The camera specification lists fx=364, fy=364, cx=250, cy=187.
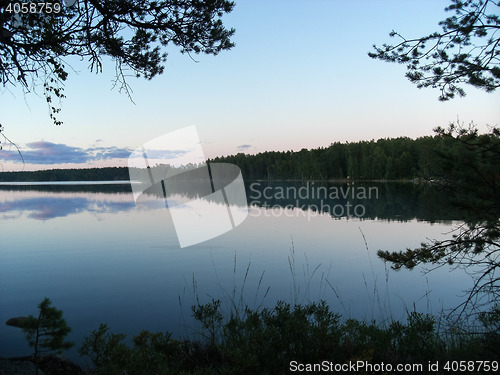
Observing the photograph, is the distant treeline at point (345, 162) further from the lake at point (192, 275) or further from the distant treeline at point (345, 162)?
the lake at point (192, 275)

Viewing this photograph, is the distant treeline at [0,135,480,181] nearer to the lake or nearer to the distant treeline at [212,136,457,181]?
the distant treeline at [212,136,457,181]

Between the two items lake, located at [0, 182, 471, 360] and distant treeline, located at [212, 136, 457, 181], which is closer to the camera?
lake, located at [0, 182, 471, 360]

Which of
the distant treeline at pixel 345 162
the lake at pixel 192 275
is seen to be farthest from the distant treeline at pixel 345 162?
the lake at pixel 192 275

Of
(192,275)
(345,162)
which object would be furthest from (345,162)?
(192,275)

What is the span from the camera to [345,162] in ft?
426

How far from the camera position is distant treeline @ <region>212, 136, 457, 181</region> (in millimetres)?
102812

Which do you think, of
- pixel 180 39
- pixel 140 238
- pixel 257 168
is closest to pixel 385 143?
pixel 257 168

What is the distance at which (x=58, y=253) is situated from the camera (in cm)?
1435

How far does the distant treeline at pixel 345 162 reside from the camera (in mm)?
102812

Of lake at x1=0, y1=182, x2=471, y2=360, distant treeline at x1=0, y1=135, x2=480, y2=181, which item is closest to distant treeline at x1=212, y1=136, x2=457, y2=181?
distant treeline at x1=0, y1=135, x2=480, y2=181

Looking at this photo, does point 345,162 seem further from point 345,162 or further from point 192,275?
point 192,275

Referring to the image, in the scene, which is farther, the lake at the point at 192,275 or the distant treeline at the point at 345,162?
the distant treeline at the point at 345,162

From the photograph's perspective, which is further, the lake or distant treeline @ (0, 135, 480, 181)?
distant treeline @ (0, 135, 480, 181)

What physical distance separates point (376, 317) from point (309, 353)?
3.98 metres
